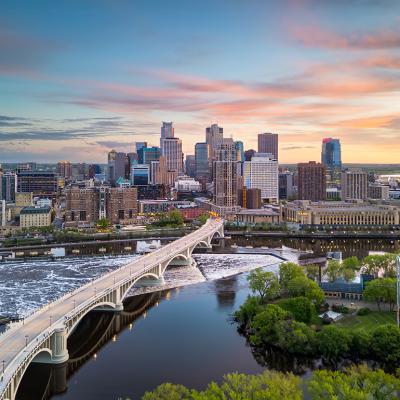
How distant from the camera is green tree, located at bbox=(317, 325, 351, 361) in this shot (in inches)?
1104

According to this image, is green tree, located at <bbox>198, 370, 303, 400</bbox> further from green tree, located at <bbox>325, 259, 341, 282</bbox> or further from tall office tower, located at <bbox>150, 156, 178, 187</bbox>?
tall office tower, located at <bbox>150, 156, 178, 187</bbox>

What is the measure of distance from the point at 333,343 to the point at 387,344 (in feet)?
8.62

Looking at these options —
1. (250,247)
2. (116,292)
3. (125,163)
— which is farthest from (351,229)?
(125,163)

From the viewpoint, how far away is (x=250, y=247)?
73062 millimetres

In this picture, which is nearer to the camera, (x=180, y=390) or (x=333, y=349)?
Answer: (x=180, y=390)

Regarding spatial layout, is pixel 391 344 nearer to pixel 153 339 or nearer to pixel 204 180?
pixel 153 339

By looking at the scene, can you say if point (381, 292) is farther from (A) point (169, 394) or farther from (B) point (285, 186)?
(B) point (285, 186)

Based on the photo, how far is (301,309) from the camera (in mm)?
33500

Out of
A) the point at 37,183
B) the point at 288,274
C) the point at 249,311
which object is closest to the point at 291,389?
the point at 249,311

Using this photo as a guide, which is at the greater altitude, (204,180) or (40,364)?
(204,180)

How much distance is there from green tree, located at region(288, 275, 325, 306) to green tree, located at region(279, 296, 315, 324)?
2.38 m

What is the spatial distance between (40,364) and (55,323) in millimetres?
2145

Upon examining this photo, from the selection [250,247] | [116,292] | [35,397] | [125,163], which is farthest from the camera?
[125,163]

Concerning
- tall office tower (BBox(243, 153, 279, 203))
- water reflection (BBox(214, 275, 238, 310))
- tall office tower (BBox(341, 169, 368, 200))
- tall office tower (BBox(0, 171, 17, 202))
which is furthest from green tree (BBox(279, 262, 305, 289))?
tall office tower (BBox(243, 153, 279, 203))
